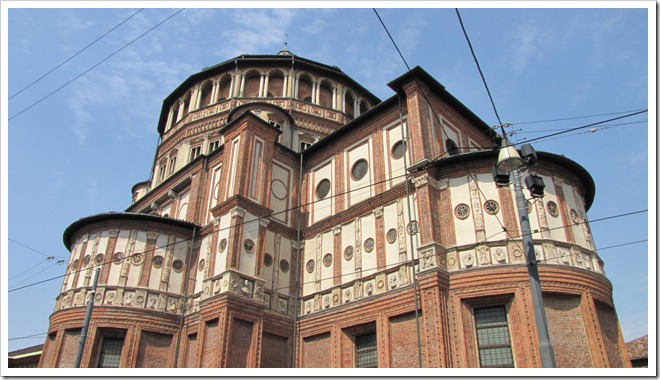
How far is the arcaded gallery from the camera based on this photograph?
1666 centimetres

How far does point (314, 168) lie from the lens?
26.1 meters

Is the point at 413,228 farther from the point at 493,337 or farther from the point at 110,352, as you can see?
the point at 110,352

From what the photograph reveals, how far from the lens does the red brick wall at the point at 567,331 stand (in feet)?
50.7

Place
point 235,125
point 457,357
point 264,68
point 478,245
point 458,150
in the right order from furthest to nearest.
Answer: point 264,68
point 235,125
point 458,150
point 478,245
point 457,357

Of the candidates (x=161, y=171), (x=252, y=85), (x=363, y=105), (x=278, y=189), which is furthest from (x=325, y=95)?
(x=161, y=171)

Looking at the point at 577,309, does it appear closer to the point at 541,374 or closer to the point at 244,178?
the point at 541,374

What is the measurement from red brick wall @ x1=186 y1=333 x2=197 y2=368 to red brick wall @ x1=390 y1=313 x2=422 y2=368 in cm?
833

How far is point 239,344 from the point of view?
19688 millimetres

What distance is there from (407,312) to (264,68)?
74.6 feet

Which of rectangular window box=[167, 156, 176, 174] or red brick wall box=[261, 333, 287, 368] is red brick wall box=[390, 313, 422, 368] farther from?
rectangular window box=[167, 156, 176, 174]

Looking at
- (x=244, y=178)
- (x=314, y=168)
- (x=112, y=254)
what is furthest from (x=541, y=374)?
(x=112, y=254)

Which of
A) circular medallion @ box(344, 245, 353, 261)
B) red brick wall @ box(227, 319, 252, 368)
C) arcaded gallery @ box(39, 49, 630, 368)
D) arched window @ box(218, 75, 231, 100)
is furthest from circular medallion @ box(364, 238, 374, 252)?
arched window @ box(218, 75, 231, 100)

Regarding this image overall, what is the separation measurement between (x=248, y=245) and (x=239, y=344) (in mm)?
4200

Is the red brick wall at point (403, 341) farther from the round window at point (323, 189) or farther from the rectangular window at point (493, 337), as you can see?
the round window at point (323, 189)
